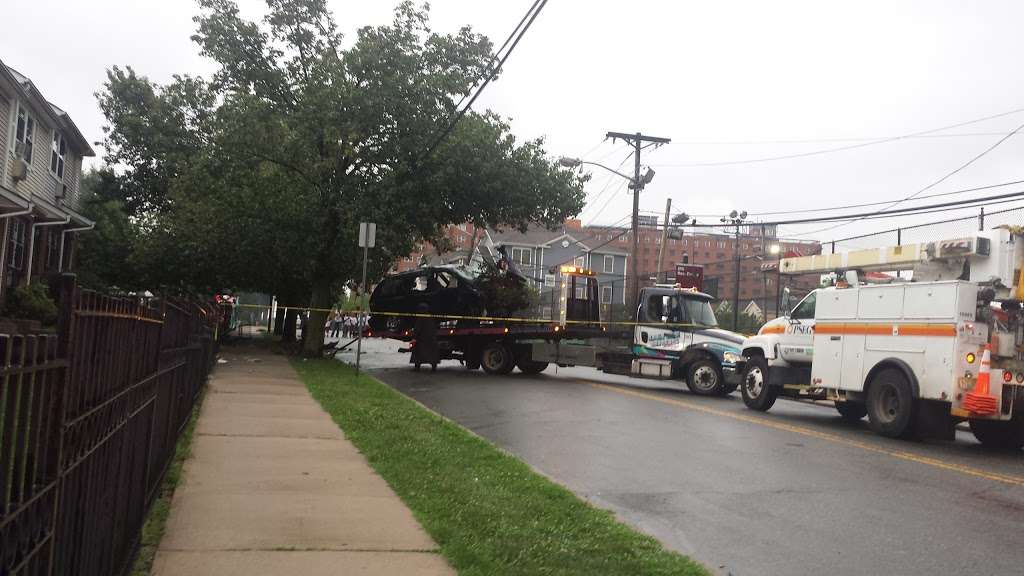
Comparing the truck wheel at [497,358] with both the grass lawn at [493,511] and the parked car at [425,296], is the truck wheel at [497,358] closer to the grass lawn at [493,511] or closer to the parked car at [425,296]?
the parked car at [425,296]

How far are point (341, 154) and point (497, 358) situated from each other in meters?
6.68

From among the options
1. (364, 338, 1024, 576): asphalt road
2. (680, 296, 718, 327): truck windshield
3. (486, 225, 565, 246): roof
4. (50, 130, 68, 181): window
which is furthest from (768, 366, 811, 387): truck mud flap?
(486, 225, 565, 246): roof

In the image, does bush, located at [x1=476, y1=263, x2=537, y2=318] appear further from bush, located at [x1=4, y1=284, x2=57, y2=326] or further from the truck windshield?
bush, located at [x1=4, y1=284, x2=57, y2=326]

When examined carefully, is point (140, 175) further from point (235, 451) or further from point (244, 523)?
point (244, 523)

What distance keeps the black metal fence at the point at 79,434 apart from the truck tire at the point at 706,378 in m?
14.7

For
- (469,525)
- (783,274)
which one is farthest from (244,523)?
(783,274)

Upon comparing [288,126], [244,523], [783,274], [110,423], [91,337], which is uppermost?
[288,126]

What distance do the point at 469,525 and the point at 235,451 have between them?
3641 millimetres

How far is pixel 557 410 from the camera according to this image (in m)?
14.4

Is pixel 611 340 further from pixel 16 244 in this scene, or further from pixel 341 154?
pixel 16 244

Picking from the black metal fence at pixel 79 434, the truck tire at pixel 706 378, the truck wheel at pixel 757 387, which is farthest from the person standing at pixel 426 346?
the black metal fence at pixel 79 434

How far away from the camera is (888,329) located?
13.1 metres

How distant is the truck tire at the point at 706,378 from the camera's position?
18906mm

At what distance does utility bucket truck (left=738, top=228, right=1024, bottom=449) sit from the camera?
1178 cm
